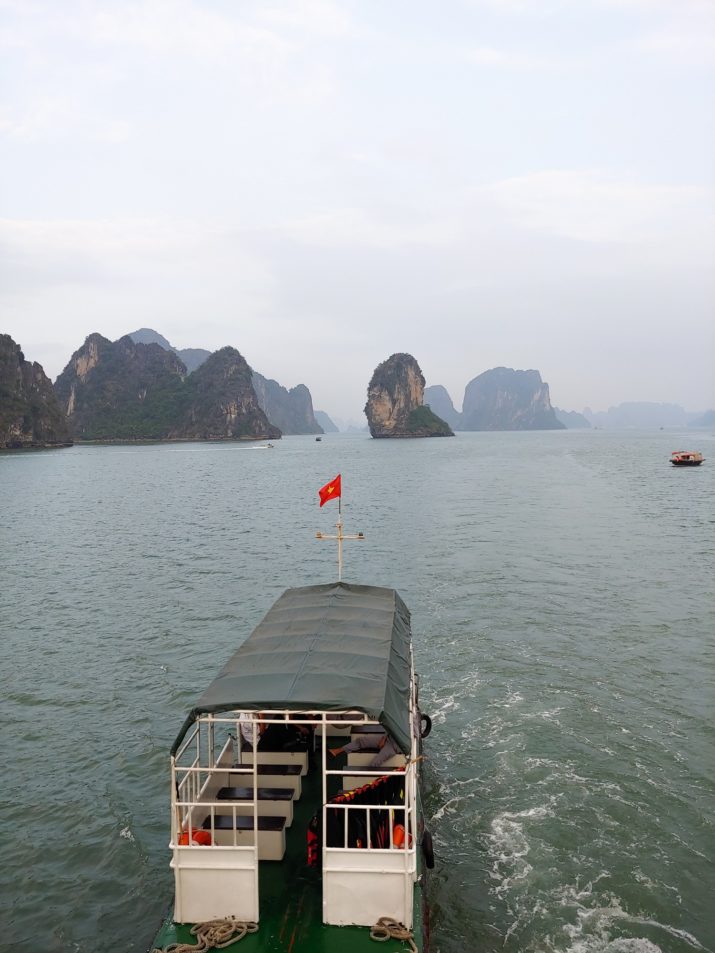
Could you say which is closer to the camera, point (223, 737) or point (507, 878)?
point (507, 878)

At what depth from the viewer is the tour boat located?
895 cm

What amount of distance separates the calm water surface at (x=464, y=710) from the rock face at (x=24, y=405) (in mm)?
133012

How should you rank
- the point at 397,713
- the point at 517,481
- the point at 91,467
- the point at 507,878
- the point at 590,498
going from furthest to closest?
1. the point at 91,467
2. the point at 517,481
3. the point at 590,498
4. the point at 507,878
5. the point at 397,713

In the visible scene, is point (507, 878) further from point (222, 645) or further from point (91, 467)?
point (91, 467)

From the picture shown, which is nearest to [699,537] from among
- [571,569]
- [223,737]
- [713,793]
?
[571,569]

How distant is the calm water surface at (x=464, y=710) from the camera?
11750 millimetres

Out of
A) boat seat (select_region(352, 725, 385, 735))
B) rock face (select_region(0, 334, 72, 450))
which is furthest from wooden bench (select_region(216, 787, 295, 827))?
rock face (select_region(0, 334, 72, 450))

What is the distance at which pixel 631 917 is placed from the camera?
1130cm

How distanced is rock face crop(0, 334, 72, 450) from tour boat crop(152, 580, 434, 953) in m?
175

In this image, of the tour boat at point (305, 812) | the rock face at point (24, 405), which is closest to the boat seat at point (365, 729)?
the tour boat at point (305, 812)

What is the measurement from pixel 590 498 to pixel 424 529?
2277 centimetres

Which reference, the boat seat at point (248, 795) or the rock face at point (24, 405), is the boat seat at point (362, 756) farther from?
the rock face at point (24, 405)

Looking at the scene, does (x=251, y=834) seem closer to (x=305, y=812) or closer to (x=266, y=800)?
(x=266, y=800)

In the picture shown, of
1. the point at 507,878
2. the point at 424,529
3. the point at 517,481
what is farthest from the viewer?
the point at 517,481
